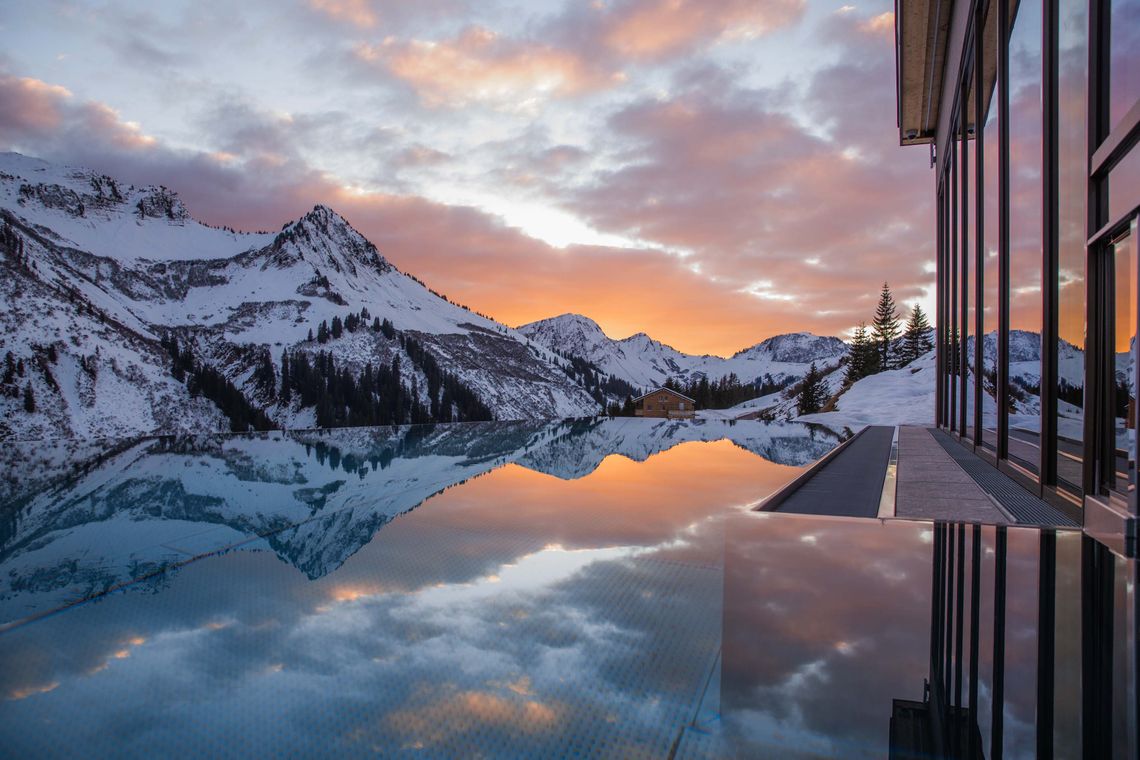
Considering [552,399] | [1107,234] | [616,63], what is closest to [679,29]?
[616,63]

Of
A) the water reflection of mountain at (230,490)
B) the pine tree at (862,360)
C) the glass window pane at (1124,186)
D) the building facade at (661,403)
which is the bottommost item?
the water reflection of mountain at (230,490)

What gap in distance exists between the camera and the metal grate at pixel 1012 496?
141 inches

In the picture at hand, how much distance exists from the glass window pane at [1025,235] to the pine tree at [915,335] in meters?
38.8

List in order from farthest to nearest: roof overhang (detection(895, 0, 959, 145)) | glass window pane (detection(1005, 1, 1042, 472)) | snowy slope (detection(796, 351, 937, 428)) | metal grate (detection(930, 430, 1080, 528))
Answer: snowy slope (detection(796, 351, 937, 428)) < roof overhang (detection(895, 0, 959, 145)) < glass window pane (detection(1005, 1, 1042, 472)) < metal grate (detection(930, 430, 1080, 528))

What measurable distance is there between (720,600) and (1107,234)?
9.99ft

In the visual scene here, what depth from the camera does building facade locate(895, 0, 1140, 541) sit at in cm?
309

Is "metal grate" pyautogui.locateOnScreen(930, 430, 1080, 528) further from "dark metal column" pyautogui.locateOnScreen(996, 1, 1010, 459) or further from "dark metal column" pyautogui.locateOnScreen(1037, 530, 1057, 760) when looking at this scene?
"dark metal column" pyautogui.locateOnScreen(1037, 530, 1057, 760)

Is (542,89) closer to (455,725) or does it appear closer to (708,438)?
(708,438)

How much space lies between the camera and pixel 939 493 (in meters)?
4.48

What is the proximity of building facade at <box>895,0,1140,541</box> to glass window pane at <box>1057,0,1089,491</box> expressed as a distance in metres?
0.01

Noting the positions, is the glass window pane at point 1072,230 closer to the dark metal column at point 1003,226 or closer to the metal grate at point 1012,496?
the metal grate at point 1012,496

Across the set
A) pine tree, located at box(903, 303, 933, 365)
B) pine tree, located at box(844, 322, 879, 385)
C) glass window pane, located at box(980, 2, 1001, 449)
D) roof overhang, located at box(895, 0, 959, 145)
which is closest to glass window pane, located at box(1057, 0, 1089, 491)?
glass window pane, located at box(980, 2, 1001, 449)

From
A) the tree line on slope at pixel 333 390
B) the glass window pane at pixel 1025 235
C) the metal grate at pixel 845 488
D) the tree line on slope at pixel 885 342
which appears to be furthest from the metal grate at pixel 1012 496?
the tree line on slope at pixel 333 390

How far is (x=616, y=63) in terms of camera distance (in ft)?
37.1
